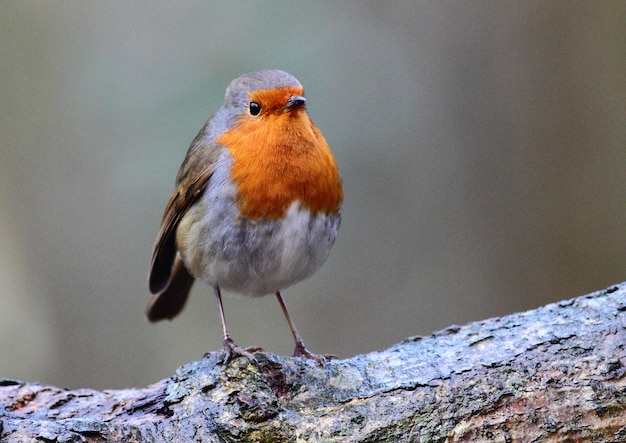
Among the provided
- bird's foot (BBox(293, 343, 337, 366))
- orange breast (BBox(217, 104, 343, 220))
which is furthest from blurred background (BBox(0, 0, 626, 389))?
bird's foot (BBox(293, 343, 337, 366))

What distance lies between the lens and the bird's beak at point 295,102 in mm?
3268

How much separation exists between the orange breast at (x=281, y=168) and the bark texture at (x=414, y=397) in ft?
2.46

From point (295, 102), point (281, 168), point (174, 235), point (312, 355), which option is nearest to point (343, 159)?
point (174, 235)

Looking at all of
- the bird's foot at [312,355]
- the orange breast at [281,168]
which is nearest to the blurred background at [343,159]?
the orange breast at [281,168]

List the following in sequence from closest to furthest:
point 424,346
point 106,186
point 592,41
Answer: point 424,346
point 592,41
point 106,186

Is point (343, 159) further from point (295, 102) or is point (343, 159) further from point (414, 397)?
point (414, 397)

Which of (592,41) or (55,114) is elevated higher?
(55,114)

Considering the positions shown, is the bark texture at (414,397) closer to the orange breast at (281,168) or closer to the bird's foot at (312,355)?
the bird's foot at (312,355)

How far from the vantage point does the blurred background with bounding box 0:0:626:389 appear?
16.5 ft

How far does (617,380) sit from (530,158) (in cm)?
303

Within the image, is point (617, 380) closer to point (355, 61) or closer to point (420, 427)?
point (420, 427)

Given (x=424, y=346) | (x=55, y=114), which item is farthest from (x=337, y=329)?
(x=424, y=346)

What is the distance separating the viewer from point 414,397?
8.35ft

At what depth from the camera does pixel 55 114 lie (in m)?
6.05
